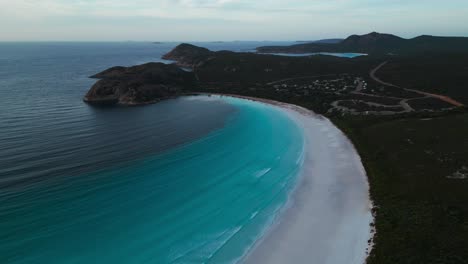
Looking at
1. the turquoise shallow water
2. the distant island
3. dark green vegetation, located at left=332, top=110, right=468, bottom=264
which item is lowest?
the turquoise shallow water

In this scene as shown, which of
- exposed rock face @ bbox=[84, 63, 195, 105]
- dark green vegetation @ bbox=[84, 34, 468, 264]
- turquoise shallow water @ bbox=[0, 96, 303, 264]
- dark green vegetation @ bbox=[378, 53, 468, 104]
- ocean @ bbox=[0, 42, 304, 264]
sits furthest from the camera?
exposed rock face @ bbox=[84, 63, 195, 105]

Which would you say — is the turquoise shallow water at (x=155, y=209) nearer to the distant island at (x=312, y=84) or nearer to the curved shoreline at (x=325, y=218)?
the curved shoreline at (x=325, y=218)

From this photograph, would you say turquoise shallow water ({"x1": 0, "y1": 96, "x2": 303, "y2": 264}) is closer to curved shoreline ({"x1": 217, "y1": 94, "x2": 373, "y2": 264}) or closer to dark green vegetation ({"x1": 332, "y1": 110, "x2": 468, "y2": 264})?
curved shoreline ({"x1": 217, "y1": 94, "x2": 373, "y2": 264})

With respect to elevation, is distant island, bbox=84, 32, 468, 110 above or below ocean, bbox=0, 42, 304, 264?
above

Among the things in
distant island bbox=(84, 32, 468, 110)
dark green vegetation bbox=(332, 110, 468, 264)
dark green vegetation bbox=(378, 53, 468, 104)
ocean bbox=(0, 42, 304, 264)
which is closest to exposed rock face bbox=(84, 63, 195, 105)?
distant island bbox=(84, 32, 468, 110)

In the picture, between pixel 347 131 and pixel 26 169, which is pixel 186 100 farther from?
pixel 26 169

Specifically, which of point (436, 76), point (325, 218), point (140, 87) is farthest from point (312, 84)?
point (325, 218)

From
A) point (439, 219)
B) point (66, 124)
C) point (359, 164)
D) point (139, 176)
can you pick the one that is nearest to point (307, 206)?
point (439, 219)

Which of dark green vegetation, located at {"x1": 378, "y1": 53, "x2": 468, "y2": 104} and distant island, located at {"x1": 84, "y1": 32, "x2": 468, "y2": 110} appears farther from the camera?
dark green vegetation, located at {"x1": 378, "y1": 53, "x2": 468, "y2": 104}
